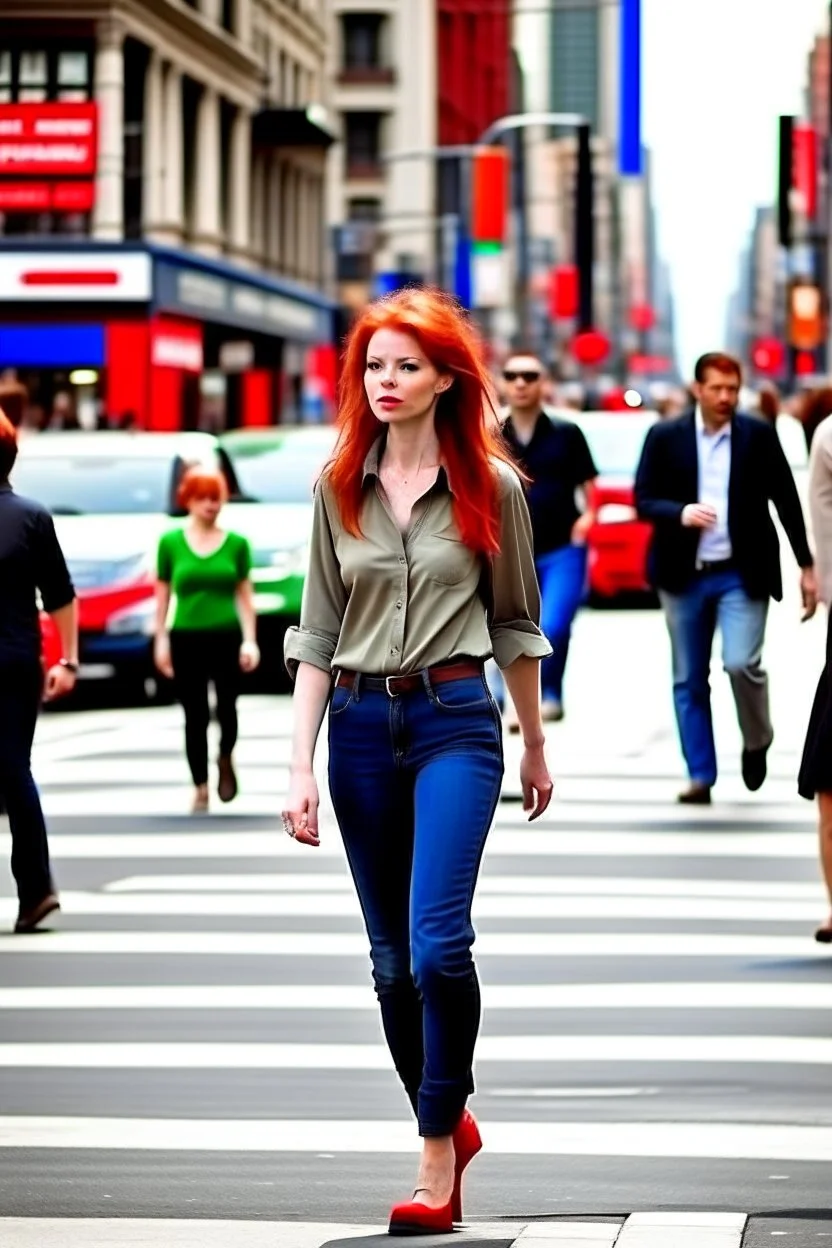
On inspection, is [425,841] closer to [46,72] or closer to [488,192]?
[488,192]

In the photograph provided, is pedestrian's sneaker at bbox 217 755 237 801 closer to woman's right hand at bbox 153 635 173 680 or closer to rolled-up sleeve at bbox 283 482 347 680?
woman's right hand at bbox 153 635 173 680

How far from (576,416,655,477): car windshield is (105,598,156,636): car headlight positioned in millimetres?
9304

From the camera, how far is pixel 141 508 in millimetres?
19656

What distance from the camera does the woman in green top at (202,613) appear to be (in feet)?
41.4

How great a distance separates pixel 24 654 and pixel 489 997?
2018 millimetres

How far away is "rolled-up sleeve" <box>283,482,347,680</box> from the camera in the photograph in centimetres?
556

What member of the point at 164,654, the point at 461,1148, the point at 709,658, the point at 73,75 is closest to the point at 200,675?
the point at 164,654

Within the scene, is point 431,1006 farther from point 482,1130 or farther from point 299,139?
point 299,139

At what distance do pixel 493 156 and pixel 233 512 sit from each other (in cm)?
2456

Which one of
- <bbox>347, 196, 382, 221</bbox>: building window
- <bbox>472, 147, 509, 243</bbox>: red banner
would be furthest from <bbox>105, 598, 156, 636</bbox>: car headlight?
<bbox>347, 196, 382, 221</bbox>: building window

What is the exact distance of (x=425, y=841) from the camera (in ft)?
17.6

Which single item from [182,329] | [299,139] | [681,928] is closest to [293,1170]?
[681,928]

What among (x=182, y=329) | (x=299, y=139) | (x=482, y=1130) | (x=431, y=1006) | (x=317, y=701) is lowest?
(x=482, y=1130)

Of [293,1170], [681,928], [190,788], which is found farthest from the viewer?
[190,788]
